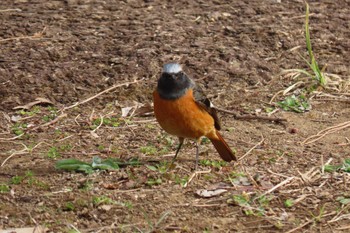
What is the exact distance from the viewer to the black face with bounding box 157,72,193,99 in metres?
5.77

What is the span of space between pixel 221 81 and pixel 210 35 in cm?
90

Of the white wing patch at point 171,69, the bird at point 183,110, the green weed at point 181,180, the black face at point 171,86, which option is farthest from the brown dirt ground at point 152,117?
the white wing patch at point 171,69

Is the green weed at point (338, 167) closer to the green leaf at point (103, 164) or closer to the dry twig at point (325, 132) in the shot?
the dry twig at point (325, 132)

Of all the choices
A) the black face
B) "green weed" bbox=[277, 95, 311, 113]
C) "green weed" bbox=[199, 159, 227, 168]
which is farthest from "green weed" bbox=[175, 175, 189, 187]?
"green weed" bbox=[277, 95, 311, 113]

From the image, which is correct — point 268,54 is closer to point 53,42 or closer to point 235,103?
point 235,103

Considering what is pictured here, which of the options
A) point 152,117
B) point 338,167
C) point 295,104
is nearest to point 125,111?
point 152,117

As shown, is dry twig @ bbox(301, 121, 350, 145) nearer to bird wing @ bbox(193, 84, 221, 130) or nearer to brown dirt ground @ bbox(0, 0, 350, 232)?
brown dirt ground @ bbox(0, 0, 350, 232)

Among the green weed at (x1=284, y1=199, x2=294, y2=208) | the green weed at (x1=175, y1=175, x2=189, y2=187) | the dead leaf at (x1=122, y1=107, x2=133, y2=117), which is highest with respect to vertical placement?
the green weed at (x1=284, y1=199, x2=294, y2=208)

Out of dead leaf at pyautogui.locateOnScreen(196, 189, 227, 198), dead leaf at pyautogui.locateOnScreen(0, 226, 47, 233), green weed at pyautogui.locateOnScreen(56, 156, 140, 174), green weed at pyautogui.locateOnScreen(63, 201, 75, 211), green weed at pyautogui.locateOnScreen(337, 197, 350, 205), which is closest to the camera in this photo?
dead leaf at pyautogui.locateOnScreen(0, 226, 47, 233)

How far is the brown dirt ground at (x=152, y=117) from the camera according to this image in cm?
516

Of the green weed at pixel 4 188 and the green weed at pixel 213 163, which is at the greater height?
the green weed at pixel 4 188

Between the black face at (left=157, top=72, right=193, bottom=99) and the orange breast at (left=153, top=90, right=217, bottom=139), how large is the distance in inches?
1.4

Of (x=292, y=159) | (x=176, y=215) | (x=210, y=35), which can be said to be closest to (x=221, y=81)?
(x=210, y=35)

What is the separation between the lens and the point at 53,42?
26.3 ft
